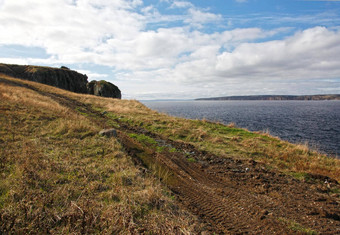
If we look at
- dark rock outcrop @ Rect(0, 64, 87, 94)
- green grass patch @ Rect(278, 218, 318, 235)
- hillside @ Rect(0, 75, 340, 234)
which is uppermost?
dark rock outcrop @ Rect(0, 64, 87, 94)

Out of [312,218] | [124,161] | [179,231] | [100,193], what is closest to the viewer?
[179,231]

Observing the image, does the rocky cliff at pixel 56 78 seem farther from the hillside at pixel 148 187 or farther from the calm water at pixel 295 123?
the hillside at pixel 148 187

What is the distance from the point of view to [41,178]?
4793mm

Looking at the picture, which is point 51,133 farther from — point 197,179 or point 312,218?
point 312,218

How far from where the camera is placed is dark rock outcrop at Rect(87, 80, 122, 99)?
2370 inches

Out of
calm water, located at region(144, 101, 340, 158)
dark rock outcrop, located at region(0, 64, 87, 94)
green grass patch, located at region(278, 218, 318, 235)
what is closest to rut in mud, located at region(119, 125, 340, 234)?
green grass patch, located at region(278, 218, 318, 235)

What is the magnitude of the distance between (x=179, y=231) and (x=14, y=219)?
3005mm

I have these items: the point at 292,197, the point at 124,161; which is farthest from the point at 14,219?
the point at 292,197

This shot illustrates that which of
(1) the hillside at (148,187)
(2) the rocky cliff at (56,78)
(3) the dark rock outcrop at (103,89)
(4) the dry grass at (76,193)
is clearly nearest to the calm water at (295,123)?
(1) the hillside at (148,187)

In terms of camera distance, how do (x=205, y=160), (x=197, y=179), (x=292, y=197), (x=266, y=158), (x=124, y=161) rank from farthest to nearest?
(x=266, y=158), (x=205, y=160), (x=197, y=179), (x=124, y=161), (x=292, y=197)

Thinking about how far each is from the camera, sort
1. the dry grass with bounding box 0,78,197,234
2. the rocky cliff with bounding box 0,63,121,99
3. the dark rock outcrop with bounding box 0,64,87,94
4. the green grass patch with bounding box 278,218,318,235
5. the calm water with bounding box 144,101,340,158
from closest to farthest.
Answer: the dry grass with bounding box 0,78,197,234
the green grass patch with bounding box 278,218,318,235
the calm water with bounding box 144,101,340,158
the dark rock outcrop with bounding box 0,64,87,94
the rocky cliff with bounding box 0,63,121,99

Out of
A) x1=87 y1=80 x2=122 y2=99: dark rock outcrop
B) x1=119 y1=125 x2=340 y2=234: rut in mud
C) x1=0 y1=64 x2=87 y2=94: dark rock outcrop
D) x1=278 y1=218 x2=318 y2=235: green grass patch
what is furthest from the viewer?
x1=87 y1=80 x2=122 y2=99: dark rock outcrop

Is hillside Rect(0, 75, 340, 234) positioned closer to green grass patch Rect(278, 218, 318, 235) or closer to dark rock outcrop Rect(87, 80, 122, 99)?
green grass patch Rect(278, 218, 318, 235)

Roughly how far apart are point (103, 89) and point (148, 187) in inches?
2390
